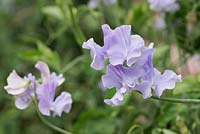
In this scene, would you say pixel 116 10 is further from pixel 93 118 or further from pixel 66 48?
pixel 66 48

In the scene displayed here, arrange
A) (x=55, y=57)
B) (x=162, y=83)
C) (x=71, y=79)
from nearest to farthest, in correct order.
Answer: (x=162, y=83) → (x=55, y=57) → (x=71, y=79)

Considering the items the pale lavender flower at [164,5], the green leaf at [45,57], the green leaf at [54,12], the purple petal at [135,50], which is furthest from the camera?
the green leaf at [54,12]

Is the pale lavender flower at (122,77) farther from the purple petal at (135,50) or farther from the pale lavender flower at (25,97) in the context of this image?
the pale lavender flower at (25,97)

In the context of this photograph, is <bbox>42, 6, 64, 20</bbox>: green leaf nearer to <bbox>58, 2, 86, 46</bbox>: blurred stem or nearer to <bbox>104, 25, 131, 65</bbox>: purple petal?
<bbox>58, 2, 86, 46</bbox>: blurred stem

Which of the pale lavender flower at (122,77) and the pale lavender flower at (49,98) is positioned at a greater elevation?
the pale lavender flower at (122,77)

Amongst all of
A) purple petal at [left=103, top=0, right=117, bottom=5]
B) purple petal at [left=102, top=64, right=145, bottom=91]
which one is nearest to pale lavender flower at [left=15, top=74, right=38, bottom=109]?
purple petal at [left=102, top=64, right=145, bottom=91]

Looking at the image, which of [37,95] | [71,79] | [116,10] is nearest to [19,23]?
[71,79]

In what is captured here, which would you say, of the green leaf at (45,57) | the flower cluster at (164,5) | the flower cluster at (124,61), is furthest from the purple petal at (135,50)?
the green leaf at (45,57)
